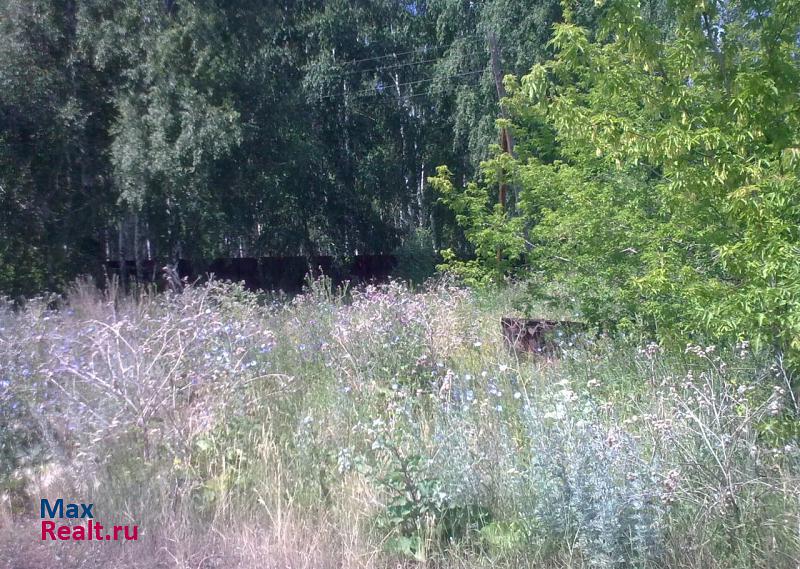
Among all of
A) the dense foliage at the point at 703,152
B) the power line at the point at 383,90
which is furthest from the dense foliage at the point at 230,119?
the dense foliage at the point at 703,152

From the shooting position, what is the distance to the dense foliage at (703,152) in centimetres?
439

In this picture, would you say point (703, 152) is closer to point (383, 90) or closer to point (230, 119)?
point (230, 119)

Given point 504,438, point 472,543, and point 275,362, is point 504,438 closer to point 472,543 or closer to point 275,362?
point 472,543

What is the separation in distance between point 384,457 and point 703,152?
2793mm

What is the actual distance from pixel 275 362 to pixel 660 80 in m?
3.71

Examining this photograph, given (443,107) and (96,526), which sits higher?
(443,107)

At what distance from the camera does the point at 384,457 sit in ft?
14.4

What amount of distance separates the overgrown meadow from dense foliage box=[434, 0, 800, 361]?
0.48 m

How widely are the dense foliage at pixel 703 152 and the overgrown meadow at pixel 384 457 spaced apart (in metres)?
0.48

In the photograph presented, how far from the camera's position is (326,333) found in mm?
7094

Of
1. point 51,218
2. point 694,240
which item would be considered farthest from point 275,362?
point 51,218

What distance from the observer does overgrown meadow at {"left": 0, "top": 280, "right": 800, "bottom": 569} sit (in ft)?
12.0

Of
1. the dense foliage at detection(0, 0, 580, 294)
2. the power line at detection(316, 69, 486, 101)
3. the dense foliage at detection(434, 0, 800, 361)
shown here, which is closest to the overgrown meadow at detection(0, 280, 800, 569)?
the dense foliage at detection(434, 0, 800, 361)

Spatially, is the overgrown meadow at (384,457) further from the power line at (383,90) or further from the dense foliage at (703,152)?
the power line at (383,90)
